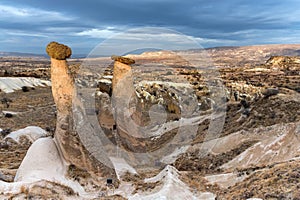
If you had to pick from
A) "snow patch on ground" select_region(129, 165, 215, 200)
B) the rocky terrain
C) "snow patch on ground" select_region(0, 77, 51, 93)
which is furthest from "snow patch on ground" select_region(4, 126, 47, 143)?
"snow patch on ground" select_region(0, 77, 51, 93)

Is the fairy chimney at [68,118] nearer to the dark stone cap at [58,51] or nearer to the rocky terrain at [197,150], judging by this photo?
the dark stone cap at [58,51]

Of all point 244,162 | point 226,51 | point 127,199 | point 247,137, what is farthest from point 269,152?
point 226,51

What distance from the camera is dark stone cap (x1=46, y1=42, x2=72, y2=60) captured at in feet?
33.6

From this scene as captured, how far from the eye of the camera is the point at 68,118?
1038cm

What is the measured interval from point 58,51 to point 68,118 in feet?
7.18

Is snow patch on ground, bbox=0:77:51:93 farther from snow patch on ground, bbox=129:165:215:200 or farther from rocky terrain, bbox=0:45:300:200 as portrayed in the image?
snow patch on ground, bbox=129:165:215:200

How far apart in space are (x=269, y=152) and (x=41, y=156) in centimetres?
797

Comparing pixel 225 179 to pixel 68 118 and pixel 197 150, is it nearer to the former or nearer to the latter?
pixel 197 150

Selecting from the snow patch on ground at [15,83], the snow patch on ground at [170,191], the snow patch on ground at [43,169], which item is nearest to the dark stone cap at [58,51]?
the snow patch on ground at [43,169]

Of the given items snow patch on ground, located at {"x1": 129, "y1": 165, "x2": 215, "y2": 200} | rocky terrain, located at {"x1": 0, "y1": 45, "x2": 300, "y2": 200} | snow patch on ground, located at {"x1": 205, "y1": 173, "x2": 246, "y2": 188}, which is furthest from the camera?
snow patch on ground, located at {"x1": 205, "y1": 173, "x2": 246, "y2": 188}

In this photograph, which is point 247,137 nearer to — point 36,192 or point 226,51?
point 36,192

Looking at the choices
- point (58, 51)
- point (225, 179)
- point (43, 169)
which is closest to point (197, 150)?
point (225, 179)

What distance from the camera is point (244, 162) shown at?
11789 mm

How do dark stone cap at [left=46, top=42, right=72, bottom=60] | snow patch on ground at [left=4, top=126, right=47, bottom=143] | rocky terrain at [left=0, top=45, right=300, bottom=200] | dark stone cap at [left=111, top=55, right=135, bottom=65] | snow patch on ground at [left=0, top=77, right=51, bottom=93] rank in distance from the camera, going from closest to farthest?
rocky terrain at [left=0, top=45, right=300, bottom=200] < dark stone cap at [left=46, top=42, right=72, bottom=60] < dark stone cap at [left=111, top=55, right=135, bottom=65] < snow patch on ground at [left=4, top=126, right=47, bottom=143] < snow patch on ground at [left=0, top=77, right=51, bottom=93]
